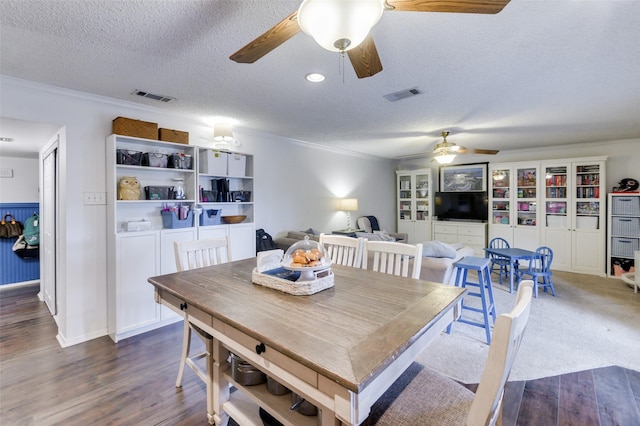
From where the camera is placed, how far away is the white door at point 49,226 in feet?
10.6

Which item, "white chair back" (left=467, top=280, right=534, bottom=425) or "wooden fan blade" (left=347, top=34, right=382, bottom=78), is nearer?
"white chair back" (left=467, top=280, right=534, bottom=425)

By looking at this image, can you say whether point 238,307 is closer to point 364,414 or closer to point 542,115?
point 364,414

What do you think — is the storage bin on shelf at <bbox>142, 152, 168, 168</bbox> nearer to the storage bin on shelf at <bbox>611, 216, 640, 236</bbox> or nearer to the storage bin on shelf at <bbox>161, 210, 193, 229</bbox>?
the storage bin on shelf at <bbox>161, 210, 193, 229</bbox>

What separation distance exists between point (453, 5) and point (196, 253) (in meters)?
2.21

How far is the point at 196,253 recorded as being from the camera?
2.31 metres

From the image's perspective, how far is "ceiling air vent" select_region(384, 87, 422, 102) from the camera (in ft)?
9.18

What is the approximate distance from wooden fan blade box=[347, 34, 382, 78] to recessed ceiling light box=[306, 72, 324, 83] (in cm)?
86

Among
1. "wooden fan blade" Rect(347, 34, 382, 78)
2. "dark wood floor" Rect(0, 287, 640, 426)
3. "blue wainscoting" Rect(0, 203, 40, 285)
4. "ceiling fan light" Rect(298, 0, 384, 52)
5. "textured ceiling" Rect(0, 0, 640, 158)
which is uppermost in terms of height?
"textured ceiling" Rect(0, 0, 640, 158)

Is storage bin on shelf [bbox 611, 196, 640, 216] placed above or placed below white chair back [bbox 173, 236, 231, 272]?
above

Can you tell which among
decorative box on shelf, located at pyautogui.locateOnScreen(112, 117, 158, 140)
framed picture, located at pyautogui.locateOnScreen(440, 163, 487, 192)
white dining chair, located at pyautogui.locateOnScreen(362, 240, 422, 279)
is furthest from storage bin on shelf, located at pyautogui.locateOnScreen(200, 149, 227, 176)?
framed picture, located at pyautogui.locateOnScreen(440, 163, 487, 192)

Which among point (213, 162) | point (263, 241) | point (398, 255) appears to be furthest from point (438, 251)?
point (213, 162)

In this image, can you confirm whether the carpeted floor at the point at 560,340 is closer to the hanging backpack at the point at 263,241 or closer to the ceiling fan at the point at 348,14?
the ceiling fan at the point at 348,14

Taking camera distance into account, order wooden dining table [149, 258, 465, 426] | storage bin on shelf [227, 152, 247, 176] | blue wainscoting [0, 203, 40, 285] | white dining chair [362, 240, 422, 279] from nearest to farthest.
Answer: wooden dining table [149, 258, 465, 426]
white dining chair [362, 240, 422, 279]
storage bin on shelf [227, 152, 247, 176]
blue wainscoting [0, 203, 40, 285]

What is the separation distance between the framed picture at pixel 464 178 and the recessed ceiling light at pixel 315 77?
5.18 m
